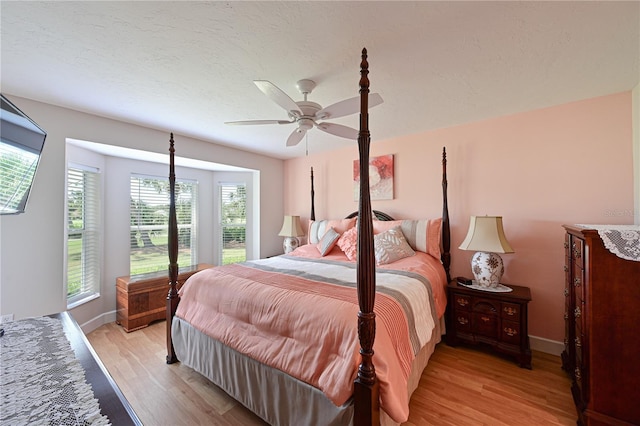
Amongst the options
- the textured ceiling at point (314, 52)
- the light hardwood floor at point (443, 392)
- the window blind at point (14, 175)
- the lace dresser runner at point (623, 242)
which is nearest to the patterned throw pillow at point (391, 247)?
the light hardwood floor at point (443, 392)

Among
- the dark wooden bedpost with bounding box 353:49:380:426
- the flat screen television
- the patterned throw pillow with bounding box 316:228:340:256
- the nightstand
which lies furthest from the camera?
the patterned throw pillow with bounding box 316:228:340:256

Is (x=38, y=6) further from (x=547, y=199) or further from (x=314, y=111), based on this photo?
(x=547, y=199)

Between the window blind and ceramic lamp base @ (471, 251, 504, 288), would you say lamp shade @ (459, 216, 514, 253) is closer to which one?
ceramic lamp base @ (471, 251, 504, 288)

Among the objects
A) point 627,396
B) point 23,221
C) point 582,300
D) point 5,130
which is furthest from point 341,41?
point 23,221

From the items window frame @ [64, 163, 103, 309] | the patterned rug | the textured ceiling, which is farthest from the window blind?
window frame @ [64, 163, 103, 309]

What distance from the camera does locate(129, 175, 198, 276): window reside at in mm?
3566

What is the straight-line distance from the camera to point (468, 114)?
8.66 feet

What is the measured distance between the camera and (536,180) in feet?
8.29

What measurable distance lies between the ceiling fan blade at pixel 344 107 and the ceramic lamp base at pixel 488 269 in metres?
1.89

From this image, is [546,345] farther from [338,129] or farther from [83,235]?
[83,235]

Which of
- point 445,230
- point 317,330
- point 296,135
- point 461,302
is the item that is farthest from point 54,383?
point 445,230

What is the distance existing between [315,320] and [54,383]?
108 cm

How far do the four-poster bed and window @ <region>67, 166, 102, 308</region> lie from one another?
1586mm

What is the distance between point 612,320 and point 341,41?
93.5 inches
